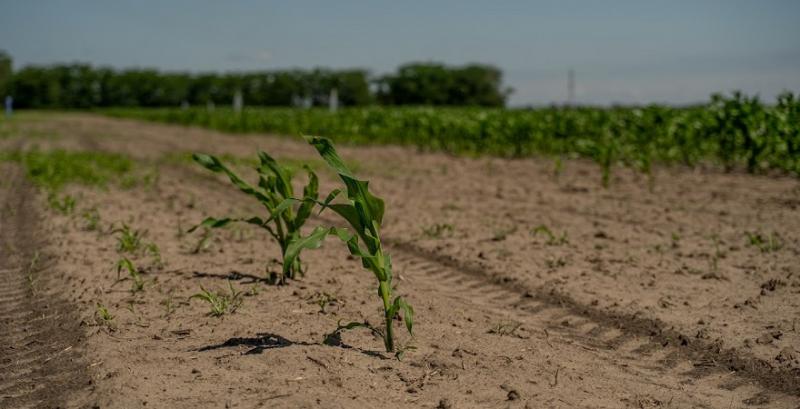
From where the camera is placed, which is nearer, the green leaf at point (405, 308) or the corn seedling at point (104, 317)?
the green leaf at point (405, 308)

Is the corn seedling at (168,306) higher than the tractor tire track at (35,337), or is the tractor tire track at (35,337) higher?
the corn seedling at (168,306)

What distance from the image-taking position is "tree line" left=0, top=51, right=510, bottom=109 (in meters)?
93.1

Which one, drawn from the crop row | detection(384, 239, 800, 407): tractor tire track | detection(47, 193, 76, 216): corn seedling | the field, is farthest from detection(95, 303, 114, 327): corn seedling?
the crop row

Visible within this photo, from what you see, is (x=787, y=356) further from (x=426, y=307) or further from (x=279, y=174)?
(x=279, y=174)

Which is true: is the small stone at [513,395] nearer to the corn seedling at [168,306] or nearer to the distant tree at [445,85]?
the corn seedling at [168,306]

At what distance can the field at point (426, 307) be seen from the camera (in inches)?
133

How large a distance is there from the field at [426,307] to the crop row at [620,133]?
8.81 ft

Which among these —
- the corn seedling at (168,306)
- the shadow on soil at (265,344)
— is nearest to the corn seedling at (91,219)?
the corn seedling at (168,306)

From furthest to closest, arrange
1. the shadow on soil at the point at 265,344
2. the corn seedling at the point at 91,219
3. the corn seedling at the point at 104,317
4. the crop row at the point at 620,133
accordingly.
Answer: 1. the crop row at the point at 620,133
2. the corn seedling at the point at 91,219
3. the corn seedling at the point at 104,317
4. the shadow on soil at the point at 265,344

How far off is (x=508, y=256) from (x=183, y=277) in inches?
101

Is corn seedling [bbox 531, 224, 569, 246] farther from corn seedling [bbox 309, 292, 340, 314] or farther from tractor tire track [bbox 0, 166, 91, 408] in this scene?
tractor tire track [bbox 0, 166, 91, 408]

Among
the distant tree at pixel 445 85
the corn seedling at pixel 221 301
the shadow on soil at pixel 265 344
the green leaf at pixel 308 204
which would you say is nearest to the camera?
the shadow on soil at pixel 265 344

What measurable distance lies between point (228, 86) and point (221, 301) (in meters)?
95.0

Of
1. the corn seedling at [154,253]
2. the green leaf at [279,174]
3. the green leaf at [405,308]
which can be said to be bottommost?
the corn seedling at [154,253]
